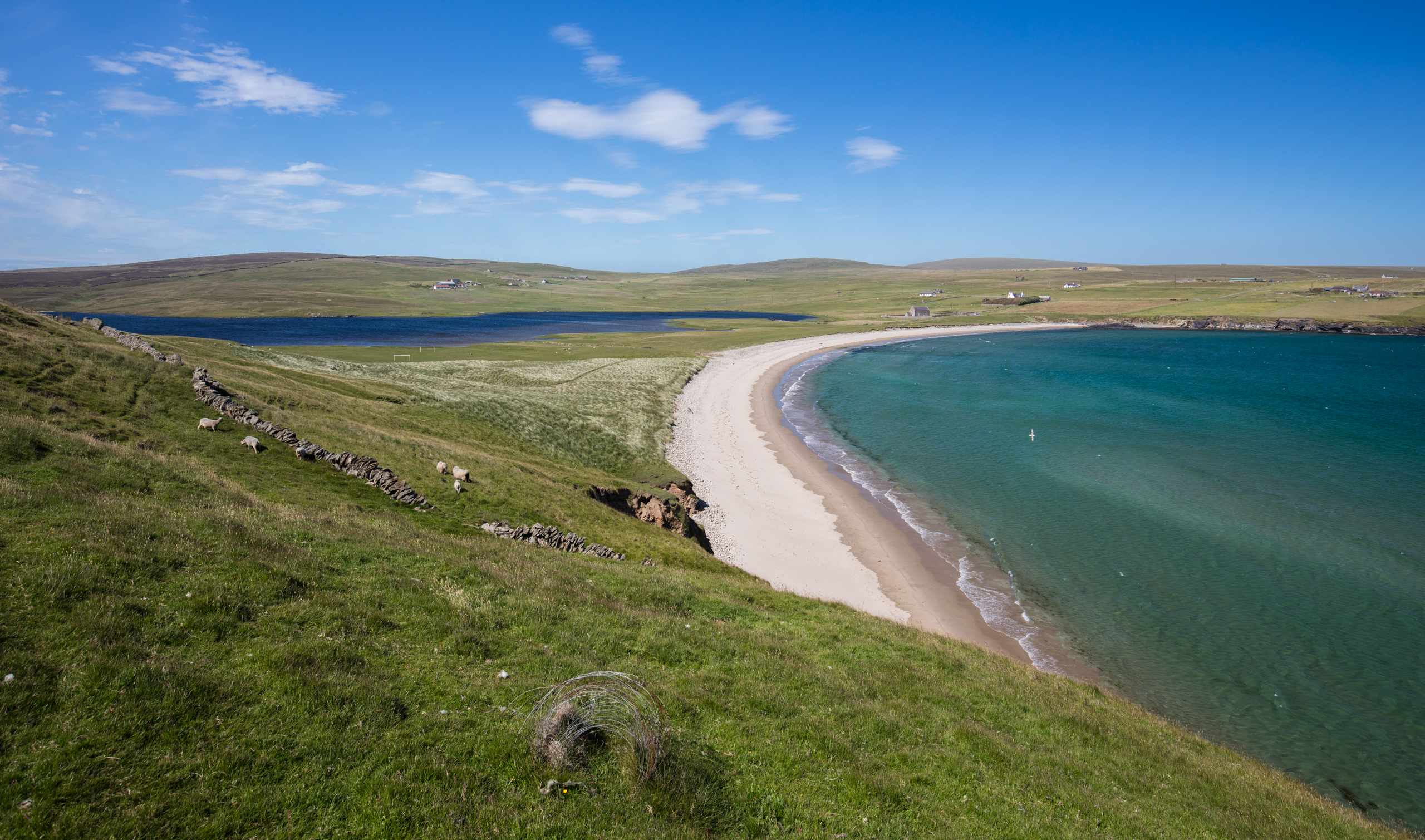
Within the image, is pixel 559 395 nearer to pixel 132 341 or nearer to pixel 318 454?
pixel 132 341

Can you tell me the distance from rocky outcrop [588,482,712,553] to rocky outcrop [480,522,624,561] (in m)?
8.32

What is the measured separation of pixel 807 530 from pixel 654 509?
34.2 ft

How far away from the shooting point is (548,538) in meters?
23.9

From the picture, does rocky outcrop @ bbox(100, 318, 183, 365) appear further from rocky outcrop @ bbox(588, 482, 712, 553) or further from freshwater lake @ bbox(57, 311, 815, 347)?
freshwater lake @ bbox(57, 311, 815, 347)

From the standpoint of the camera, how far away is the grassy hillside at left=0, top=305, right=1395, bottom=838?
7.87 m

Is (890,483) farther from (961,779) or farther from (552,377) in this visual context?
(552,377)

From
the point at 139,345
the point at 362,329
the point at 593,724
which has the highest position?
the point at 362,329

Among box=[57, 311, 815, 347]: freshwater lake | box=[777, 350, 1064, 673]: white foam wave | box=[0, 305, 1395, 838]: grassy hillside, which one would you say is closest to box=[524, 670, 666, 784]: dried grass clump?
box=[0, 305, 1395, 838]: grassy hillside

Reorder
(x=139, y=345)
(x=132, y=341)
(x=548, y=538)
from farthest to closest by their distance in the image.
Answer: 1. (x=132, y=341)
2. (x=139, y=345)
3. (x=548, y=538)

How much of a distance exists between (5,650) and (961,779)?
50.7 ft

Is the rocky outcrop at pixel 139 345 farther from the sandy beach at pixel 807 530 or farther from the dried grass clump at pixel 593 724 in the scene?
the dried grass clump at pixel 593 724

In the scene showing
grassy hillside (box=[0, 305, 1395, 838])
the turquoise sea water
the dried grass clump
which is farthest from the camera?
the turquoise sea water

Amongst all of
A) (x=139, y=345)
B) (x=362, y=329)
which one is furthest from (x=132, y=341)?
(x=362, y=329)

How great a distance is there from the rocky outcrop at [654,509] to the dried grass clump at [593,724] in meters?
22.5
